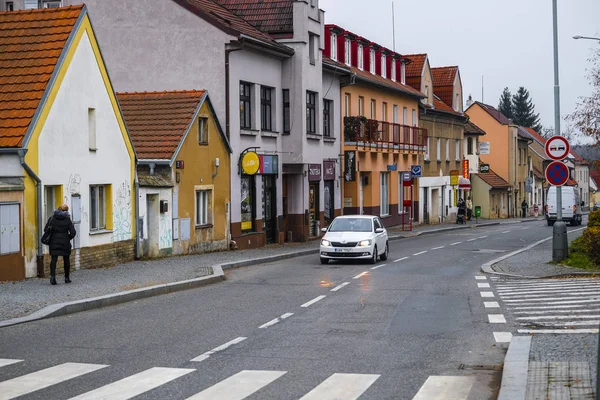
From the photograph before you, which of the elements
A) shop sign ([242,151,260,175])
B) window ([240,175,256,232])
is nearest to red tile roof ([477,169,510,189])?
window ([240,175,256,232])

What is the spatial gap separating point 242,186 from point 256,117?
298cm

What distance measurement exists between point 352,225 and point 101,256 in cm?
815

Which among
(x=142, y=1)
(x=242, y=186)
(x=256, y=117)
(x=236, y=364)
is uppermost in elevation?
(x=142, y=1)

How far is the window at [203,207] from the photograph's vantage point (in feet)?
106

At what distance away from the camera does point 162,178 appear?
1166 inches

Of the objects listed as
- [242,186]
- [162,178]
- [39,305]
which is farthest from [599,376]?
[242,186]

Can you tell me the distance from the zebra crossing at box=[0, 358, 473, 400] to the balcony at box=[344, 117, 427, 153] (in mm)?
38185

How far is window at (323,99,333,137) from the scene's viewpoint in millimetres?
45406

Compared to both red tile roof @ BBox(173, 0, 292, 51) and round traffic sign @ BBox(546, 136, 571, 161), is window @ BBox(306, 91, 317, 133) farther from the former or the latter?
round traffic sign @ BBox(546, 136, 571, 161)

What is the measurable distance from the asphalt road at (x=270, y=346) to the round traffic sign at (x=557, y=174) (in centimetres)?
531

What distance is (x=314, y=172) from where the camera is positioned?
1679 inches

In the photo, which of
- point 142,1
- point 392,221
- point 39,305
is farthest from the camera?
point 392,221

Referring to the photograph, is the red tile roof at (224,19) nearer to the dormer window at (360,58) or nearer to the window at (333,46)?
the window at (333,46)

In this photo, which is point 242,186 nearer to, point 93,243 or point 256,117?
point 256,117
